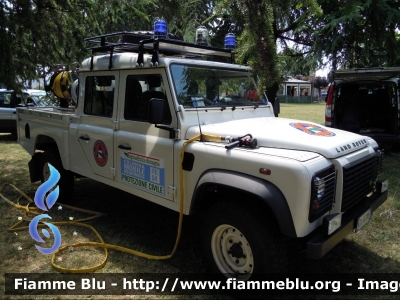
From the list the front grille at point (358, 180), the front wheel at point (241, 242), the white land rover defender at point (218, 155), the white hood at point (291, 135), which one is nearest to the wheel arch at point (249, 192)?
the white land rover defender at point (218, 155)

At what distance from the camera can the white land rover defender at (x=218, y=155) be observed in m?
2.65

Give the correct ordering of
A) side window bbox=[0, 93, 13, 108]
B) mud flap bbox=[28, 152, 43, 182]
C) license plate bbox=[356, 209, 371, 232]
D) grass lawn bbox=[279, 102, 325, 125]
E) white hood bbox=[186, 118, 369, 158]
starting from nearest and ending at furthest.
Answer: white hood bbox=[186, 118, 369, 158] → license plate bbox=[356, 209, 371, 232] → mud flap bbox=[28, 152, 43, 182] → side window bbox=[0, 93, 13, 108] → grass lawn bbox=[279, 102, 325, 125]

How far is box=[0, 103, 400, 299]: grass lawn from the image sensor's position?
354cm

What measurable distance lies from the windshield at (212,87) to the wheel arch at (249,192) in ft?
2.94

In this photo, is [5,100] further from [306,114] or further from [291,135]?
[306,114]

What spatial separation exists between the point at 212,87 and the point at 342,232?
6.57 feet

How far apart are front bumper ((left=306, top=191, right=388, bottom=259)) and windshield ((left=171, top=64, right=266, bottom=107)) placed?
5.49ft

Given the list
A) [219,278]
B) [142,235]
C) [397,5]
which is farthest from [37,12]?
[397,5]

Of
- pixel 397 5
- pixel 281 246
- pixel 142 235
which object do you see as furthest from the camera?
pixel 397 5

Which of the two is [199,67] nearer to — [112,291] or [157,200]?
[157,200]

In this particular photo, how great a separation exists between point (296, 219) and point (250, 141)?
2.50ft

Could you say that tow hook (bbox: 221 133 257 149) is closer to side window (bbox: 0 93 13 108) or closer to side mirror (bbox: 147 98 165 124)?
side mirror (bbox: 147 98 165 124)

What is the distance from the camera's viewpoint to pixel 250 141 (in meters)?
2.92

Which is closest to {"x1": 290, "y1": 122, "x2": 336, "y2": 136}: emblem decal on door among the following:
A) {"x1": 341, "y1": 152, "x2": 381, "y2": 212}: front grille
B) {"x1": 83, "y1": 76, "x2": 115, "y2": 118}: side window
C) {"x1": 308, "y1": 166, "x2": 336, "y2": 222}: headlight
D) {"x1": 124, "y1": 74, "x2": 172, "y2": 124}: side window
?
{"x1": 341, "y1": 152, "x2": 381, "y2": 212}: front grille
